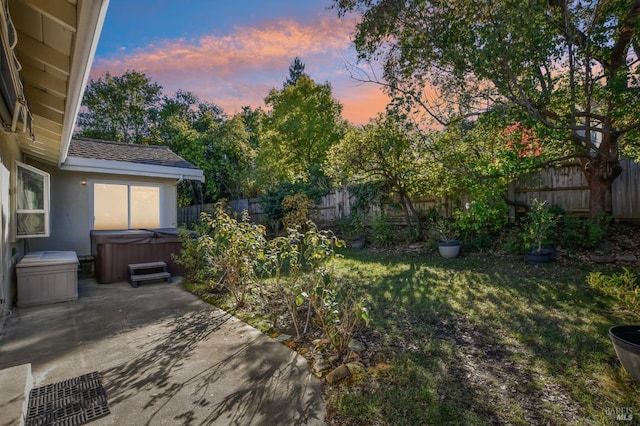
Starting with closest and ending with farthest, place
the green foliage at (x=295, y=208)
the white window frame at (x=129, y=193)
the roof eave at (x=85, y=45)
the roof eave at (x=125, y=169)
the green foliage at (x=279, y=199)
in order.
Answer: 1. the roof eave at (x=85, y=45)
2. the roof eave at (x=125, y=169)
3. the white window frame at (x=129, y=193)
4. the green foliage at (x=295, y=208)
5. the green foliage at (x=279, y=199)

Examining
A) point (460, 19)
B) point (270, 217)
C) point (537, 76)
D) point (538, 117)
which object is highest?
point (460, 19)

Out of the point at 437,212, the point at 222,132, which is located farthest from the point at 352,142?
the point at 222,132

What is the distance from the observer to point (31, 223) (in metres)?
5.25

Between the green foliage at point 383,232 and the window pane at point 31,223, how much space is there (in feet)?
23.9

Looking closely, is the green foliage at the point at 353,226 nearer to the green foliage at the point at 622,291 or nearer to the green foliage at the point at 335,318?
the green foliage at the point at 622,291

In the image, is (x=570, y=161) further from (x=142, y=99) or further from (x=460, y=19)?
(x=142, y=99)

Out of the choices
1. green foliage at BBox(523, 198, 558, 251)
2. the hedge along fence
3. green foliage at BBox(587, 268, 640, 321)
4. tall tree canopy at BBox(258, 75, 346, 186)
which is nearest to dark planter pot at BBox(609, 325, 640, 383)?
green foliage at BBox(587, 268, 640, 321)

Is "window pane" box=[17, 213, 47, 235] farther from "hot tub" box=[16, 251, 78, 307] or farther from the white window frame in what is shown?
the white window frame

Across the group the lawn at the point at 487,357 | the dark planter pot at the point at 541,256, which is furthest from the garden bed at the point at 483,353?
the dark planter pot at the point at 541,256

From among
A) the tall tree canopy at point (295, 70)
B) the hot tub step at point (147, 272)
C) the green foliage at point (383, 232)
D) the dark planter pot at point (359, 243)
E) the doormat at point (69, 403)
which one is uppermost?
the tall tree canopy at point (295, 70)

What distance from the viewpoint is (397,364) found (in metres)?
2.69

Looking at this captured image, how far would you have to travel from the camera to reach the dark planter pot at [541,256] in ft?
19.7

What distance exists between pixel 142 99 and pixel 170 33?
16.4m

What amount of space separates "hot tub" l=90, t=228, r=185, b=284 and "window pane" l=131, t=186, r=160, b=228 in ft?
8.91
